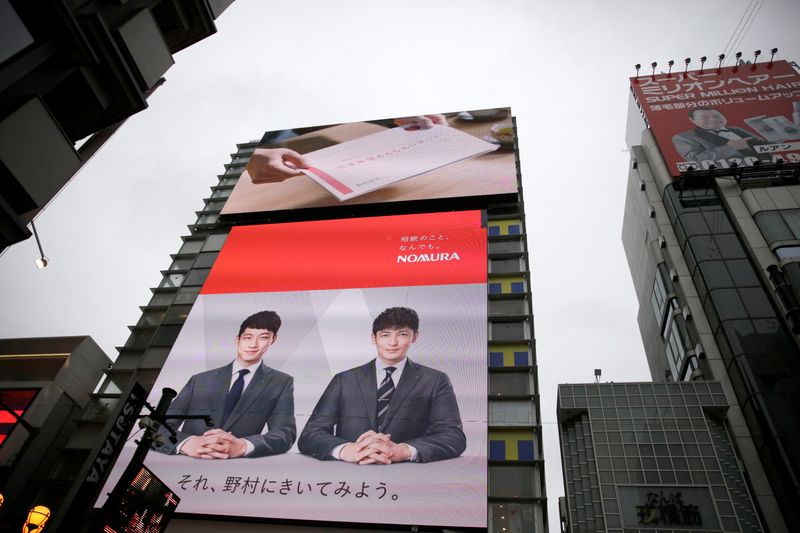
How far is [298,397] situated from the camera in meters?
19.3

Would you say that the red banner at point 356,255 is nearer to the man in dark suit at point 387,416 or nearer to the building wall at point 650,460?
the man in dark suit at point 387,416

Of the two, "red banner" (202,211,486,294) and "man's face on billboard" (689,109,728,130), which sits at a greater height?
"man's face on billboard" (689,109,728,130)

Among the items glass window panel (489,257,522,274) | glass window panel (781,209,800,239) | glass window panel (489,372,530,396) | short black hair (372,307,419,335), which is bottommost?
glass window panel (489,372,530,396)

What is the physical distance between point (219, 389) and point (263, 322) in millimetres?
3357

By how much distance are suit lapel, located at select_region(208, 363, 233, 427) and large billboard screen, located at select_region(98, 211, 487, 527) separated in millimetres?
56

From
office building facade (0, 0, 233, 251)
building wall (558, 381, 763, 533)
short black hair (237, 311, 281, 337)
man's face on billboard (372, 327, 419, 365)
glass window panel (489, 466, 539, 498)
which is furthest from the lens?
short black hair (237, 311, 281, 337)

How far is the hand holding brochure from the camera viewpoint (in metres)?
31.1

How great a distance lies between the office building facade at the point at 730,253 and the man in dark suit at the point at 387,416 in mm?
11659

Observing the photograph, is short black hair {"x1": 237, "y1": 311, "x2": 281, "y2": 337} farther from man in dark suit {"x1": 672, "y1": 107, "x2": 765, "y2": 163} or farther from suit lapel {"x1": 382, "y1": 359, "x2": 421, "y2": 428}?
man in dark suit {"x1": 672, "y1": 107, "x2": 765, "y2": 163}

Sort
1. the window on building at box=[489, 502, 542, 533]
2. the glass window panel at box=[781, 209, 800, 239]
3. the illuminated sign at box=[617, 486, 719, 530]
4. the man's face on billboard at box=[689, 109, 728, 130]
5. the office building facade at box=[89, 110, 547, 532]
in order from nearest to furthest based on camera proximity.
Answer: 1. the window on building at box=[489, 502, 542, 533]
2. the office building facade at box=[89, 110, 547, 532]
3. the illuminated sign at box=[617, 486, 719, 530]
4. the glass window panel at box=[781, 209, 800, 239]
5. the man's face on billboard at box=[689, 109, 728, 130]

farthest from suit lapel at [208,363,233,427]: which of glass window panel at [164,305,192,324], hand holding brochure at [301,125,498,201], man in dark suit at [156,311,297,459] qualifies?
hand holding brochure at [301,125,498,201]

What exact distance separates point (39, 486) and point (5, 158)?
673 inches

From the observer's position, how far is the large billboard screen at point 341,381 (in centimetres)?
1630

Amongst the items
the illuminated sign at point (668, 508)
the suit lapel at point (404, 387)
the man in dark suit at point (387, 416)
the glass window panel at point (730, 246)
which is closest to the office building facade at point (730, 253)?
the glass window panel at point (730, 246)
